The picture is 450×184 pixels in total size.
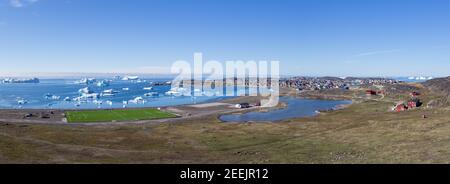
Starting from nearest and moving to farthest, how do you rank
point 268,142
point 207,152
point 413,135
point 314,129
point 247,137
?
point 207,152 → point 413,135 → point 268,142 → point 247,137 → point 314,129
